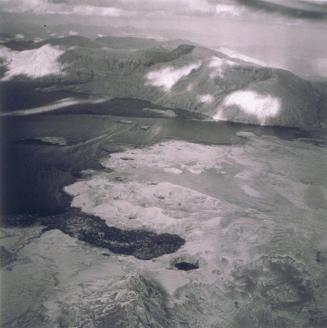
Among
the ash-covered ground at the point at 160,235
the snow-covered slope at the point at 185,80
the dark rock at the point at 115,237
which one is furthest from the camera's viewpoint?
the snow-covered slope at the point at 185,80

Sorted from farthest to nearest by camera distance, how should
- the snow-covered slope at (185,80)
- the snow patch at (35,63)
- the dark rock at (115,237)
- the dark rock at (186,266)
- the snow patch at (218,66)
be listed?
the snow patch at (35,63) < the snow patch at (218,66) < the snow-covered slope at (185,80) < the dark rock at (115,237) < the dark rock at (186,266)

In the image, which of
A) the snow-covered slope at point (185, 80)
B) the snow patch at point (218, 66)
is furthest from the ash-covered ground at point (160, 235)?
the snow patch at point (218, 66)

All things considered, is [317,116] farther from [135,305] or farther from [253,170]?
[135,305]

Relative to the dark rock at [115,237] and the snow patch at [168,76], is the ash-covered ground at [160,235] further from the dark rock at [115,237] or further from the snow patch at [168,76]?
the snow patch at [168,76]

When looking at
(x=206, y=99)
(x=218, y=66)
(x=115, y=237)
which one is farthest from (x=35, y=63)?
(x=115, y=237)

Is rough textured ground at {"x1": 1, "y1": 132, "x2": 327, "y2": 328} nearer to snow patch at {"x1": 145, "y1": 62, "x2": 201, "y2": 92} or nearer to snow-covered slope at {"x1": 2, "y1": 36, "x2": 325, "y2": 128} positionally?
snow-covered slope at {"x1": 2, "y1": 36, "x2": 325, "y2": 128}

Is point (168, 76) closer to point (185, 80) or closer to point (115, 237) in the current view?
point (185, 80)

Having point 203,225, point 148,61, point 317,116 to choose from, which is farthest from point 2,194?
point 148,61

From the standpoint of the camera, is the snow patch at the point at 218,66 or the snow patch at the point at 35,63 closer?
the snow patch at the point at 218,66
